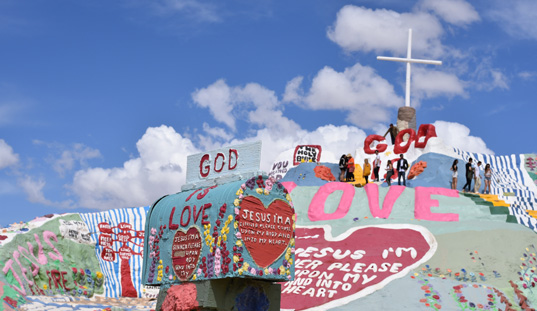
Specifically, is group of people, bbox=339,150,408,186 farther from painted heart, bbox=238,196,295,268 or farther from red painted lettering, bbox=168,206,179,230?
red painted lettering, bbox=168,206,179,230

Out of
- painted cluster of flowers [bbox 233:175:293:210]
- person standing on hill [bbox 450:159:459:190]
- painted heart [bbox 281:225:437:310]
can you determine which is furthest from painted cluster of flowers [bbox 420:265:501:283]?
person standing on hill [bbox 450:159:459:190]

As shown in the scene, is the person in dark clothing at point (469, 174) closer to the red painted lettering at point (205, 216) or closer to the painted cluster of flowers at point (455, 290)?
the painted cluster of flowers at point (455, 290)

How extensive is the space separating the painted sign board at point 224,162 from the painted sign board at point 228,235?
1.87ft

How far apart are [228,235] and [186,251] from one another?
5.09ft

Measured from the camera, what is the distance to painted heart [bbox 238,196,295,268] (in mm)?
13336

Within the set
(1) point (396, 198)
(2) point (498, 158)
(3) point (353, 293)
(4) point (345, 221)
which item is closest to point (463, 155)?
(2) point (498, 158)

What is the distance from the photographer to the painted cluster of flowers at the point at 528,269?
18.0m

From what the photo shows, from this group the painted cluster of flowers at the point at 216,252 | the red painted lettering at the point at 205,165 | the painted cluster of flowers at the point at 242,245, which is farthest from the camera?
the red painted lettering at the point at 205,165

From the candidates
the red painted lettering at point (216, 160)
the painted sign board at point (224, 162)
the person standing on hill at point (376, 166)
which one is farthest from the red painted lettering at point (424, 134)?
the red painted lettering at point (216, 160)

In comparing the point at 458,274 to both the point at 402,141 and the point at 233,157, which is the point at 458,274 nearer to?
the point at 233,157

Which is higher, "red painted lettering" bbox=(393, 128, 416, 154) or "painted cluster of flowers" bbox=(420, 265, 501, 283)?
"red painted lettering" bbox=(393, 128, 416, 154)

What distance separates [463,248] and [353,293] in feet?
12.5

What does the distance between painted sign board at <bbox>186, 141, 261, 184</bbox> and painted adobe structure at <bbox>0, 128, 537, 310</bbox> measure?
0.65 meters

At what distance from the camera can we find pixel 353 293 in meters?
18.2
